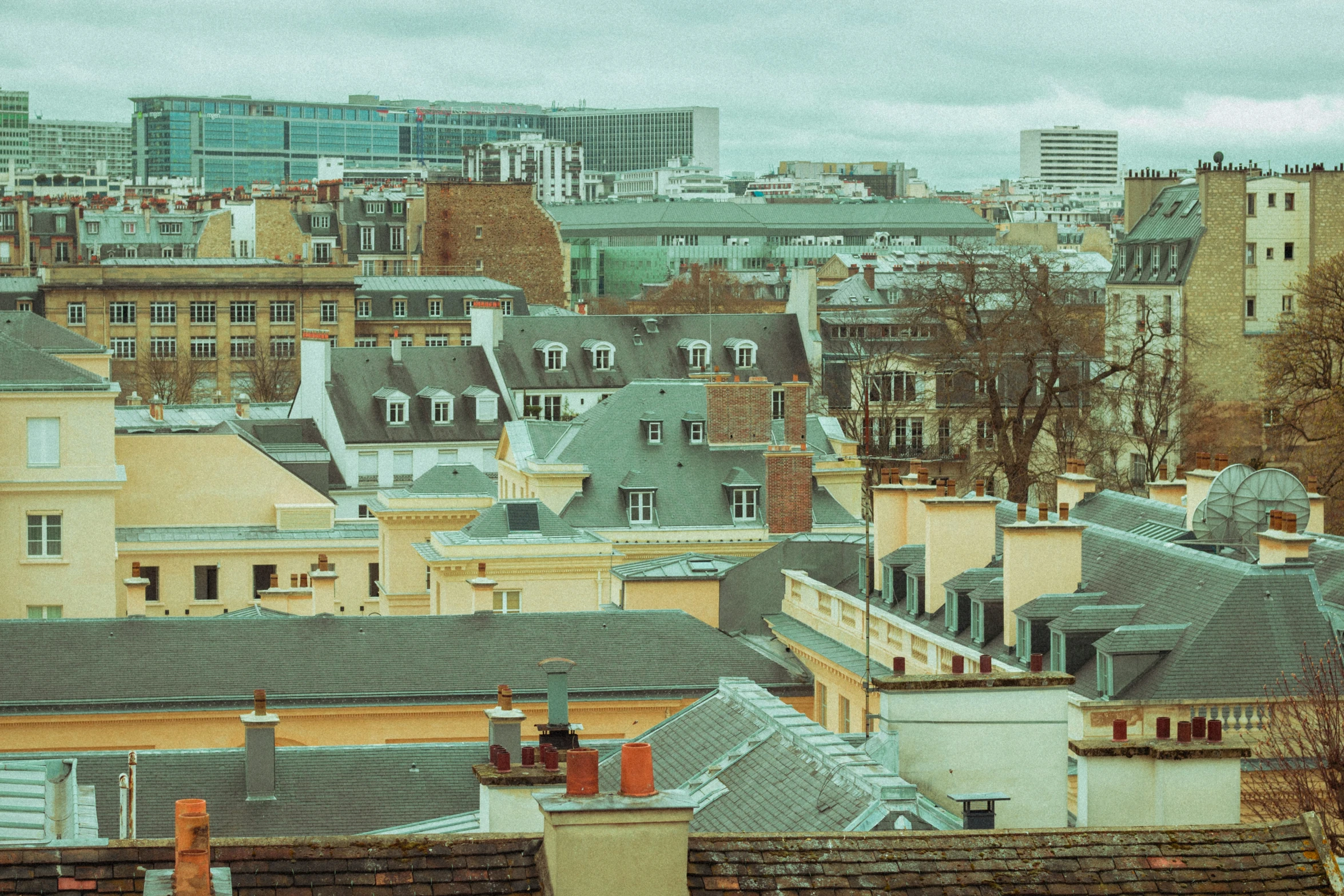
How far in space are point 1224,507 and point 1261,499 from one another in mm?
646

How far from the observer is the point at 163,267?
122 m

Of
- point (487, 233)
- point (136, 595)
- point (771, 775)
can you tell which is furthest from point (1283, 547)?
point (487, 233)

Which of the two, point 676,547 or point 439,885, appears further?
point 676,547

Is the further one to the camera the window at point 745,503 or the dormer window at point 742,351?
the dormer window at point 742,351

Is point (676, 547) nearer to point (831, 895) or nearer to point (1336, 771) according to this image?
Result: point (1336, 771)

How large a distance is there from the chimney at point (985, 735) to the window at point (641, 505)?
35054 millimetres

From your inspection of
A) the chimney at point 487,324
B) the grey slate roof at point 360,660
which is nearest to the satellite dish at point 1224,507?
the grey slate roof at point 360,660

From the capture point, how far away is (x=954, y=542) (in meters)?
38.3

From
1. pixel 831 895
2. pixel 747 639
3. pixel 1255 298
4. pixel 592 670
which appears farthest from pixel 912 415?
pixel 831 895

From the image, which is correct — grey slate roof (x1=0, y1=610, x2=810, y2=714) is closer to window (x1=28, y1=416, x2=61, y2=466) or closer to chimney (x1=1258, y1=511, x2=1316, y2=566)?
chimney (x1=1258, y1=511, x2=1316, y2=566)

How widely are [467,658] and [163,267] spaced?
87.8 meters

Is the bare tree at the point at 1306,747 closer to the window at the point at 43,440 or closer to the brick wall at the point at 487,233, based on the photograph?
the window at the point at 43,440

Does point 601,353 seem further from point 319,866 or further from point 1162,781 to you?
point 319,866

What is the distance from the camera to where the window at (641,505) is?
56031mm
